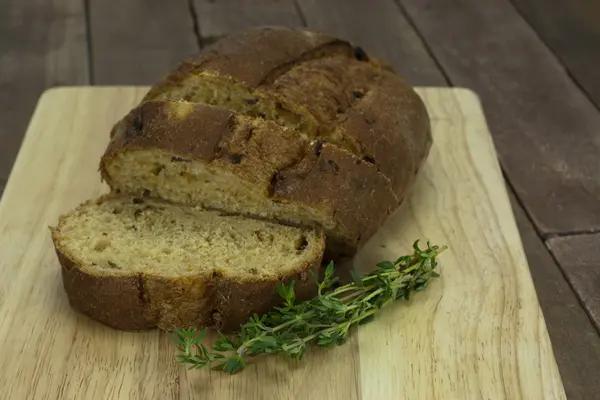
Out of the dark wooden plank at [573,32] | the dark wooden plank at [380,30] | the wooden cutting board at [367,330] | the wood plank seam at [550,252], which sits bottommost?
the dark wooden plank at [380,30]

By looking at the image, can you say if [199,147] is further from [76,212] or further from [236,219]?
[76,212]

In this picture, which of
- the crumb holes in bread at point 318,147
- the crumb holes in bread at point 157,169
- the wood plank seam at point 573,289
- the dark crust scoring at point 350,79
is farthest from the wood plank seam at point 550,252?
the crumb holes in bread at point 157,169

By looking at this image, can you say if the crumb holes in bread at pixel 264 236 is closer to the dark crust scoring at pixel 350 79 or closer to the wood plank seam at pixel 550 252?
the dark crust scoring at pixel 350 79

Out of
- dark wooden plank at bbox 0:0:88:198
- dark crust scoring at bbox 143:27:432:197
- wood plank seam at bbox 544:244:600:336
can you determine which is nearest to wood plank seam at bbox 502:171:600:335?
wood plank seam at bbox 544:244:600:336

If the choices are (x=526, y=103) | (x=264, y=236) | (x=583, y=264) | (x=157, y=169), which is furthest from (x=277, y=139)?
(x=526, y=103)

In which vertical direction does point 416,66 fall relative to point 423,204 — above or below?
below

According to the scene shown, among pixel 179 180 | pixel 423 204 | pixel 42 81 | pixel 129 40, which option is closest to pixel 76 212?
pixel 179 180

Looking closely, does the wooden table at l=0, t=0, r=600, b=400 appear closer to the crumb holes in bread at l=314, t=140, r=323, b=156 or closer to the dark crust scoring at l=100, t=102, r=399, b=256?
the dark crust scoring at l=100, t=102, r=399, b=256
